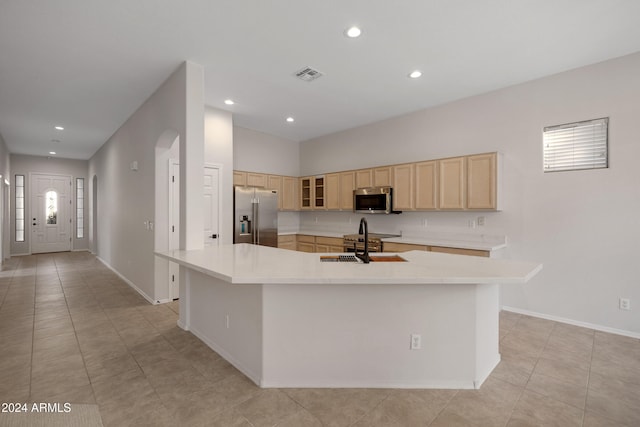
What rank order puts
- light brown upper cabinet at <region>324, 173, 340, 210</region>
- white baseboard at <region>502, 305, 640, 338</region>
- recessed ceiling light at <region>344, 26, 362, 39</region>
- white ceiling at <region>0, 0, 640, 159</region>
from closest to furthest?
white ceiling at <region>0, 0, 640, 159</region> < recessed ceiling light at <region>344, 26, 362, 39</region> < white baseboard at <region>502, 305, 640, 338</region> < light brown upper cabinet at <region>324, 173, 340, 210</region>

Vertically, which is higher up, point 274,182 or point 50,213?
point 274,182

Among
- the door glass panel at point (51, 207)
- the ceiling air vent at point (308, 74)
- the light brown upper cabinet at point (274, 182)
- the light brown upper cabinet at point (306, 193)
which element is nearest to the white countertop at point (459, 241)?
the light brown upper cabinet at point (306, 193)

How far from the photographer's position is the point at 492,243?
4.23 metres

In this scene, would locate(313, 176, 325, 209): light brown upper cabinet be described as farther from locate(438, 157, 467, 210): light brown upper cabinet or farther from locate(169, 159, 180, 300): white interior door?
locate(169, 159, 180, 300): white interior door

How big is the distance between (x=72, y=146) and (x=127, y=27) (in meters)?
6.89

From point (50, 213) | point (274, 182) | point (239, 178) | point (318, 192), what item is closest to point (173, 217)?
point (239, 178)

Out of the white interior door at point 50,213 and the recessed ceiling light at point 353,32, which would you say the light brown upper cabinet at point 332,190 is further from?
the white interior door at point 50,213

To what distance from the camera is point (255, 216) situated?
549 cm

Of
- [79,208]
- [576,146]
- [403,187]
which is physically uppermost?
[576,146]

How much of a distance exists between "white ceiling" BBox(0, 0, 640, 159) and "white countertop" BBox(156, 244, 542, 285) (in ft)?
6.98

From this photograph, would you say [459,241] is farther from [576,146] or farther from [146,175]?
[146,175]

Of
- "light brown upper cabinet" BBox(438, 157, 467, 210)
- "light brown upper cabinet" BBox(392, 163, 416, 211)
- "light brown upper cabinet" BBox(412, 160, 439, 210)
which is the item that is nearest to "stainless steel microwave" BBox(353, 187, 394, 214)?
"light brown upper cabinet" BBox(392, 163, 416, 211)

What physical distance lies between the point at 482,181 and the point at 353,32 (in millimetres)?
2688

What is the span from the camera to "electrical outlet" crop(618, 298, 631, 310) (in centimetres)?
333
